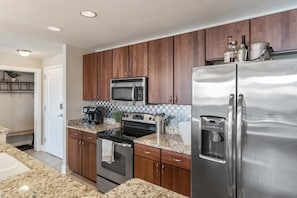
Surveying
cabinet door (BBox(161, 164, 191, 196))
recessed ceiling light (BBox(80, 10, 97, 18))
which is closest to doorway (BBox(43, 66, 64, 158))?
recessed ceiling light (BBox(80, 10, 97, 18))

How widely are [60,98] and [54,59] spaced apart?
0.95 meters

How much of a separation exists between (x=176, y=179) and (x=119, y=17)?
1.90 metres

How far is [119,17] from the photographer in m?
2.16

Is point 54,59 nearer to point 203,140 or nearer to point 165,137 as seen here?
point 165,137

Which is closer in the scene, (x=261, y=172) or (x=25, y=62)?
(x=261, y=172)

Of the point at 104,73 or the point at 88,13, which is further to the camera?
the point at 104,73

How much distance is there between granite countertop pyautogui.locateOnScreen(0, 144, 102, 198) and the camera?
0.92 m

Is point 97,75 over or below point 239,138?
over

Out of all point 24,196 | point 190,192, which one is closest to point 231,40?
point 190,192

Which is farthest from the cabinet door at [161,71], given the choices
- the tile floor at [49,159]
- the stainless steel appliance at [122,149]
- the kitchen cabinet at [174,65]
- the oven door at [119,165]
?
the tile floor at [49,159]

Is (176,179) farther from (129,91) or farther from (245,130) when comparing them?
(129,91)

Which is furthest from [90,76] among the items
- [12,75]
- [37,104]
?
[12,75]

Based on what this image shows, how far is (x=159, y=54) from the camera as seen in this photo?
255cm

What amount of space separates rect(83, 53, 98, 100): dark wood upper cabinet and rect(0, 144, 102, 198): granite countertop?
7.70 feet
